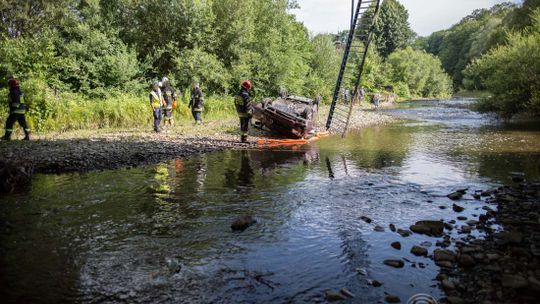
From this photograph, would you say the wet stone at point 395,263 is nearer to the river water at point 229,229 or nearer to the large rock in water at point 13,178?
the river water at point 229,229

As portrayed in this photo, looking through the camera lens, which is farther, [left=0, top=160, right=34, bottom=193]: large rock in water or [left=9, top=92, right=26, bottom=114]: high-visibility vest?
[left=9, top=92, right=26, bottom=114]: high-visibility vest

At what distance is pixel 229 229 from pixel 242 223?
0.25m

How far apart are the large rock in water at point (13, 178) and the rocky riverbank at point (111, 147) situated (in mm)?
369

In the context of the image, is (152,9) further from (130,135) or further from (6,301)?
(6,301)

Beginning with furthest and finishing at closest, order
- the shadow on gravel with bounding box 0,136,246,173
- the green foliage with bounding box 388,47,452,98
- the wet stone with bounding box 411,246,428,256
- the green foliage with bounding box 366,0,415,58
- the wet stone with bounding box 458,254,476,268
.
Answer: the green foliage with bounding box 366,0,415,58
the green foliage with bounding box 388,47,452,98
the shadow on gravel with bounding box 0,136,246,173
the wet stone with bounding box 411,246,428,256
the wet stone with bounding box 458,254,476,268

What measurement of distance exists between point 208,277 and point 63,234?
117 inches

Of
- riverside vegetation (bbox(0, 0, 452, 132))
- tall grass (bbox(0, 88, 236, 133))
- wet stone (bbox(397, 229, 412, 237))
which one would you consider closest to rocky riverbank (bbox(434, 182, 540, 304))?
wet stone (bbox(397, 229, 412, 237))

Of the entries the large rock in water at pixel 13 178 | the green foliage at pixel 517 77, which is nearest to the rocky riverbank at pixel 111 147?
the large rock in water at pixel 13 178

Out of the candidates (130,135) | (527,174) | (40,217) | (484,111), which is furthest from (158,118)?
(484,111)

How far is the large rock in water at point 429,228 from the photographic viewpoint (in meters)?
6.59

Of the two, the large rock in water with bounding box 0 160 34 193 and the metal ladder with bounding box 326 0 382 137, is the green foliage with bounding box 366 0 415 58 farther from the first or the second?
the large rock in water with bounding box 0 160 34 193

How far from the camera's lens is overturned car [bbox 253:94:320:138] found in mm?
16203

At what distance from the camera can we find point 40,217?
24.0 feet

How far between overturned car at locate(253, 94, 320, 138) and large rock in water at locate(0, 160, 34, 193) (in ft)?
30.4
